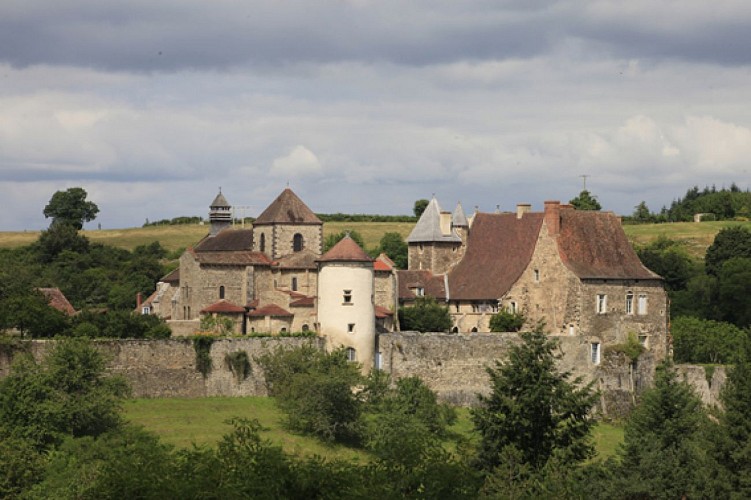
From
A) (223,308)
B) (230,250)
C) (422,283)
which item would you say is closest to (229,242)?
(230,250)

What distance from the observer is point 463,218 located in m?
76.6

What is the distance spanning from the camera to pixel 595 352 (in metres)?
66.5

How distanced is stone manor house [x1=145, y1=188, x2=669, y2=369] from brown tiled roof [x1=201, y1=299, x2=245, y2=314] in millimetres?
77

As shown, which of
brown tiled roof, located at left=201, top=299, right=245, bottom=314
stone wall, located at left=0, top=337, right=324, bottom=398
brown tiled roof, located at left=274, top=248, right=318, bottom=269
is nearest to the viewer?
stone wall, located at left=0, top=337, right=324, bottom=398

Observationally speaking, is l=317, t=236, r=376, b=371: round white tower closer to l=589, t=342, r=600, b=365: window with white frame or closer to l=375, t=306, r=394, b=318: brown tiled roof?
l=375, t=306, r=394, b=318: brown tiled roof

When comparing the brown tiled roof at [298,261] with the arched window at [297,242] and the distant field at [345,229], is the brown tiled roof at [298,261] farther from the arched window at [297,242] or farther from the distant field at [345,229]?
the distant field at [345,229]

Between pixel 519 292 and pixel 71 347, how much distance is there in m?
26.3

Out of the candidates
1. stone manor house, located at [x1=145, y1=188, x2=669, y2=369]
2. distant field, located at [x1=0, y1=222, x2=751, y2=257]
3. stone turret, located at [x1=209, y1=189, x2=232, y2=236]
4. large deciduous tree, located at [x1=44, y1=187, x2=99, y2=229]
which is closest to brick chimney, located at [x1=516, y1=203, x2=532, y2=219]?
stone manor house, located at [x1=145, y1=188, x2=669, y2=369]

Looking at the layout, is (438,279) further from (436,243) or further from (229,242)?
Result: (229,242)

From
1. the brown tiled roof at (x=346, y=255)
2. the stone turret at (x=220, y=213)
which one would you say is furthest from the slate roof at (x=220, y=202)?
the brown tiled roof at (x=346, y=255)

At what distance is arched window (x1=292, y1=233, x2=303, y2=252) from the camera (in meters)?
72.8

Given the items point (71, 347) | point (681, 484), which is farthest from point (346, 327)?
point (681, 484)

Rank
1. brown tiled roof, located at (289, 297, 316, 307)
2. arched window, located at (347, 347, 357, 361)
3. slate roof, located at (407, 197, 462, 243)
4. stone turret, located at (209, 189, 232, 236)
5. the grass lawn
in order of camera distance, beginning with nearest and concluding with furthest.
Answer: the grass lawn → arched window, located at (347, 347, 357, 361) → brown tiled roof, located at (289, 297, 316, 307) → slate roof, located at (407, 197, 462, 243) → stone turret, located at (209, 189, 232, 236)

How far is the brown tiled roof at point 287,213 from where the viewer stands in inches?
2857
